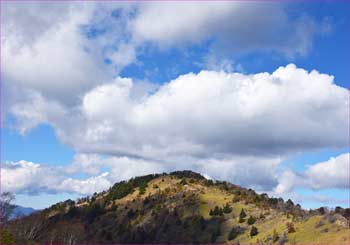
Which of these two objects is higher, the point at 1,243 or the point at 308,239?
the point at 308,239

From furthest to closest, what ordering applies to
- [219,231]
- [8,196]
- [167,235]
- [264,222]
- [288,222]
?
[167,235] → [219,231] → [264,222] → [288,222] → [8,196]

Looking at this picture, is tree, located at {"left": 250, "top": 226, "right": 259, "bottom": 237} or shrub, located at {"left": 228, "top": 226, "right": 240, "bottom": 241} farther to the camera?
shrub, located at {"left": 228, "top": 226, "right": 240, "bottom": 241}

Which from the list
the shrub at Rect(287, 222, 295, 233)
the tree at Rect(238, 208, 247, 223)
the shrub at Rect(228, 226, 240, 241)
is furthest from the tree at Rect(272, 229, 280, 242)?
the tree at Rect(238, 208, 247, 223)

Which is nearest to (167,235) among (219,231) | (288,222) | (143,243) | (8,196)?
(143,243)

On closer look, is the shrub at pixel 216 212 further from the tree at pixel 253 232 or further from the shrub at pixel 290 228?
the shrub at pixel 290 228

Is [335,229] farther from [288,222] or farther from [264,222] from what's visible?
[264,222]

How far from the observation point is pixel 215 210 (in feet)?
648

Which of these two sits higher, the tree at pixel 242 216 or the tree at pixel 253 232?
the tree at pixel 242 216

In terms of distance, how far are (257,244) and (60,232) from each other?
76969 millimetres

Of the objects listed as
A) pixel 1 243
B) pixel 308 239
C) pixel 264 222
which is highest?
pixel 264 222

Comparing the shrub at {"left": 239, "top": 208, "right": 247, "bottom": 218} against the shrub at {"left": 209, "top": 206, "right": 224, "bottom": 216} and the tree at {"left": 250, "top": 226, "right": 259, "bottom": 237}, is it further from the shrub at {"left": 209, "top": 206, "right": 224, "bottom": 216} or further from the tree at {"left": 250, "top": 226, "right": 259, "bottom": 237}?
the tree at {"left": 250, "top": 226, "right": 259, "bottom": 237}

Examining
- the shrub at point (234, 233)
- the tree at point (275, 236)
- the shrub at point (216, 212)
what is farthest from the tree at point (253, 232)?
the shrub at point (216, 212)

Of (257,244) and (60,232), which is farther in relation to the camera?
(60,232)

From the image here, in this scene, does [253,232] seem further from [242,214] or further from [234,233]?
[242,214]
